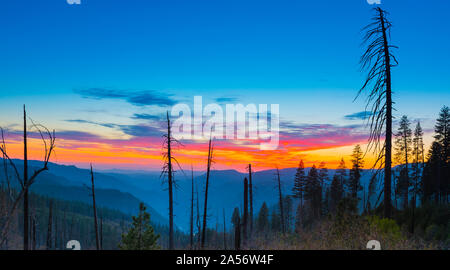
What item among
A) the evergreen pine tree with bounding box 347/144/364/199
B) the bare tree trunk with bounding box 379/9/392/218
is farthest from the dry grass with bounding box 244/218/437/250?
the evergreen pine tree with bounding box 347/144/364/199

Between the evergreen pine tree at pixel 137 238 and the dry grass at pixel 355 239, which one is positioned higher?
the dry grass at pixel 355 239

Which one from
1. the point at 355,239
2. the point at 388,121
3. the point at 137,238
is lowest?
the point at 137,238

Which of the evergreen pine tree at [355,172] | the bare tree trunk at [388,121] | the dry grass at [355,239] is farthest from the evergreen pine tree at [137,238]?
the evergreen pine tree at [355,172]

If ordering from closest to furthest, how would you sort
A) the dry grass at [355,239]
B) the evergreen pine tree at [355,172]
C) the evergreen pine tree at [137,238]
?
the dry grass at [355,239] < the evergreen pine tree at [137,238] < the evergreen pine tree at [355,172]

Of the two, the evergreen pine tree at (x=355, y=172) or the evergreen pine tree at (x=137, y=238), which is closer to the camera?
the evergreen pine tree at (x=137, y=238)

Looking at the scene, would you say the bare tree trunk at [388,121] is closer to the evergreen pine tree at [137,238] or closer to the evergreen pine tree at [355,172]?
the evergreen pine tree at [137,238]

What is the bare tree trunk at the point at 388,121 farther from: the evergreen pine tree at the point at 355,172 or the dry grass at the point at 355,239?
the evergreen pine tree at the point at 355,172

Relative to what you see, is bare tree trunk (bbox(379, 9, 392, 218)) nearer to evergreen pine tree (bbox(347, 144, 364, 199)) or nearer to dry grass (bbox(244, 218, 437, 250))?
dry grass (bbox(244, 218, 437, 250))

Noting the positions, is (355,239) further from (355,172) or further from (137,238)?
(355,172)

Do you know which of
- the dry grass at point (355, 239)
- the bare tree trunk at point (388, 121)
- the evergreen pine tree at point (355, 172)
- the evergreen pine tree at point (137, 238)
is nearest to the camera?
the dry grass at point (355, 239)

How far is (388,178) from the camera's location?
15.9 m

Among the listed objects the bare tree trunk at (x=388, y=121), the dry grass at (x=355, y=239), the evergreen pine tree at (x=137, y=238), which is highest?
the bare tree trunk at (x=388, y=121)

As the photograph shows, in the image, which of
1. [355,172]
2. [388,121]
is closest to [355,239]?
[388,121]
